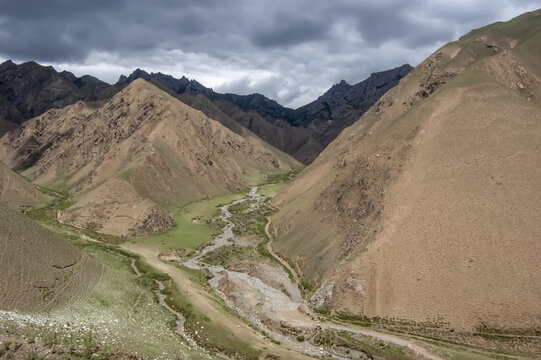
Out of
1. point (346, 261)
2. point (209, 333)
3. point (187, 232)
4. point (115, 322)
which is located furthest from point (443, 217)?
point (187, 232)

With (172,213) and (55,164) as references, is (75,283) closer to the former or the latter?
(172,213)

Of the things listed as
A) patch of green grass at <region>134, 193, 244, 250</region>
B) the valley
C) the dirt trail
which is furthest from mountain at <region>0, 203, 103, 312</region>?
patch of green grass at <region>134, 193, 244, 250</region>

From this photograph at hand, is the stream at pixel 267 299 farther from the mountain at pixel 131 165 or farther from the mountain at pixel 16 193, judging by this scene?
the mountain at pixel 16 193

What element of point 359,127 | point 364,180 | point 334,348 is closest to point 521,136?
point 364,180

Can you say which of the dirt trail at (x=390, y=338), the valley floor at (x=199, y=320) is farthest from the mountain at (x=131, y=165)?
the dirt trail at (x=390, y=338)

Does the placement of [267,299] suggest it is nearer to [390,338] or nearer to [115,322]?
[390,338]

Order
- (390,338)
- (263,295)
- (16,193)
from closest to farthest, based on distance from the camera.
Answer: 1. (390,338)
2. (263,295)
3. (16,193)
